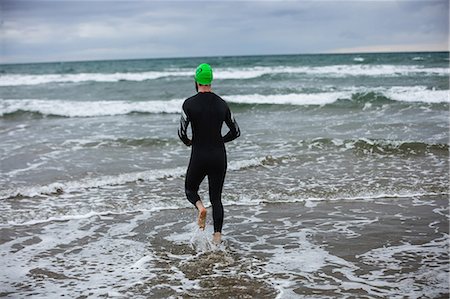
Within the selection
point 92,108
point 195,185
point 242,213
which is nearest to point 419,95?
point 92,108

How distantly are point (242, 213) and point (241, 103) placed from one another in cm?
1552

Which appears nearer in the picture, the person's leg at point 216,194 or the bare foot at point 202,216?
the bare foot at point 202,216

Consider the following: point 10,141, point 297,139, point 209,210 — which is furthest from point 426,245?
point 10,141

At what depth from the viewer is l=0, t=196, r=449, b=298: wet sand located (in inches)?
186

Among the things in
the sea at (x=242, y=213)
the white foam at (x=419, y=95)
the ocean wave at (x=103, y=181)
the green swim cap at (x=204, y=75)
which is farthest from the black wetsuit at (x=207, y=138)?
the white foam at (x=419, y=95)

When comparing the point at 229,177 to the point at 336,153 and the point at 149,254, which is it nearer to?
the point at 336,153

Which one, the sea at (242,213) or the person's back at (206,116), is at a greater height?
the person's back at (206,116)

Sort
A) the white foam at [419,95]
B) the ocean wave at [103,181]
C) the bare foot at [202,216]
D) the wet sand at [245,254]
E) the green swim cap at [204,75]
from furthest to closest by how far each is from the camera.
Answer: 1. the white foam at [419,95]
2. the ocean wave at [103,181]
3. the bare foot at [202,216]
4. the green swim cap at [204,75]
5. the wet sand at [245,254]

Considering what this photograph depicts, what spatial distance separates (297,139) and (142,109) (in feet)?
33.7

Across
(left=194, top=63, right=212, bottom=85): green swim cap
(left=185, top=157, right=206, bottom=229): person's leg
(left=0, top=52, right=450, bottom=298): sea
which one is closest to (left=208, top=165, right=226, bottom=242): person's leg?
(left=185, top=157, right=206, bottom=229): person's leg

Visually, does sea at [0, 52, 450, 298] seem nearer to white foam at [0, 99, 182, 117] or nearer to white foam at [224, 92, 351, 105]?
white foam at [0, 99, 182, 117]

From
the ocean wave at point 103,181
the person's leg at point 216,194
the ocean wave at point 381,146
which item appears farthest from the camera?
the ocean wave at point 381,146

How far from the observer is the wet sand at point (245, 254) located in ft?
15.5

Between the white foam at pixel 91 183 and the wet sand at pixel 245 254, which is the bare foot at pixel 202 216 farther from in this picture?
the white foam at pixel 91 183
